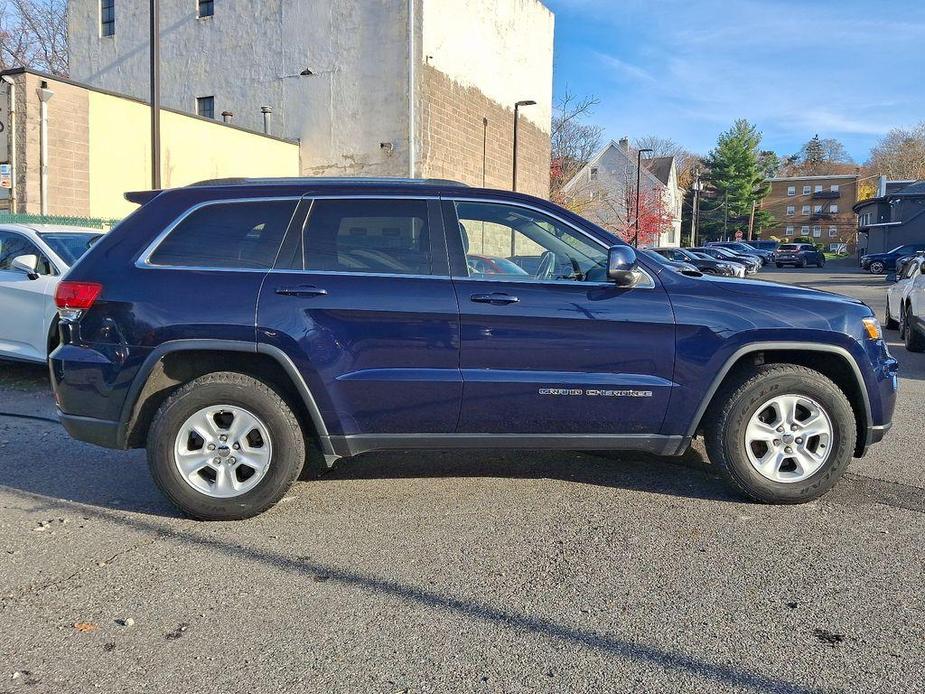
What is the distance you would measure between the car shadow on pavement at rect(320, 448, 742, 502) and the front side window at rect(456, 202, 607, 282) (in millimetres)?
1467

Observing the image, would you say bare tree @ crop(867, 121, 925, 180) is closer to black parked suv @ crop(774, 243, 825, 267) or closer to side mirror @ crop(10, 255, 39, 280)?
black parked suv @ crop(774, 243, 825, 267)

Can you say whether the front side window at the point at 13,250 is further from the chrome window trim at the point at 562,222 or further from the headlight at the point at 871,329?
the headlight at the point at 871,329

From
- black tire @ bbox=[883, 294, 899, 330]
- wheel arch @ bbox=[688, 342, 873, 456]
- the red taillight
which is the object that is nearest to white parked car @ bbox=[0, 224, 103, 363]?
the red taillight

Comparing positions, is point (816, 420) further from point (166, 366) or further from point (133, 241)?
point (133, 241)

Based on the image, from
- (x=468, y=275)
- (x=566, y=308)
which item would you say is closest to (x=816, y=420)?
(x=566, y=308)

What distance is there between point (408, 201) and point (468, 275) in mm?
590

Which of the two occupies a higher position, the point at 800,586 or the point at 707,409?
the point at 707,409

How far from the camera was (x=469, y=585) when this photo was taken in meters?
3.56

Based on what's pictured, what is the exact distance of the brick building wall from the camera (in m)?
25.1

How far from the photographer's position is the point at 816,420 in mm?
4562

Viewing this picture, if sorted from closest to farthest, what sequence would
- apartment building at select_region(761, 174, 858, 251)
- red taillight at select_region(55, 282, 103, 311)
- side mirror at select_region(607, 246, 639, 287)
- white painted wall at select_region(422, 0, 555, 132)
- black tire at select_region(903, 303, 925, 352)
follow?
side mirror at select_region(607, 246, 639, 287)
red taillight at select_region(55, 282, 103, 311)
black tire at select_region(903, 303, 925, 352)
white painted wall at select_region(422, 0, 555, 132)
apartment building at select_region(761, 174, 858, 251)

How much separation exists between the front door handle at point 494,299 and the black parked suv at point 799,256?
50.0 meters

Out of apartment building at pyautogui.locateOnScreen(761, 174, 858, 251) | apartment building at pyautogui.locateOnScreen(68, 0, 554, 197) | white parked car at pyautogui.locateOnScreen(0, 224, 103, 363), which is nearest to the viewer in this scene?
white parked car at pyautogui.locateOnScreen(0, 224, 103, 363)

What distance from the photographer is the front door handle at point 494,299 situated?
14.2ft
